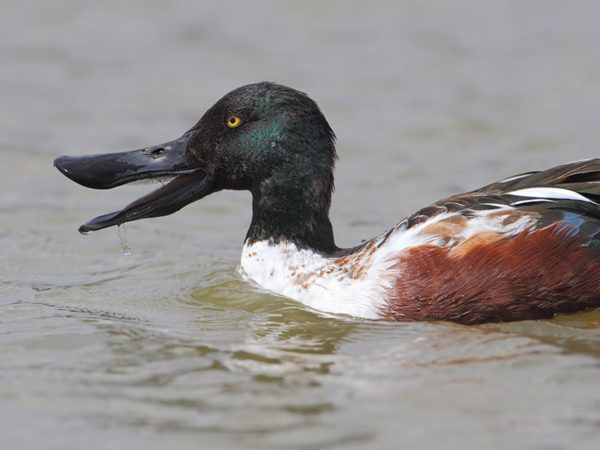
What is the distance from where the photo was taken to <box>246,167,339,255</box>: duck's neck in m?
6.98

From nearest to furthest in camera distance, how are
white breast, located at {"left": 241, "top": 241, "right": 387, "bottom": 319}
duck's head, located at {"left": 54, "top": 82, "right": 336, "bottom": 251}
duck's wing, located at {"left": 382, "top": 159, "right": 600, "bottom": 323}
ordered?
duck's wing, located at {"left": 382, "top": 159, "right": 600, "bottom": 323} < white breast, located at {"left": 241, "top": 241, "right": 387, "bottom": 319} < duck's head, located at {"left": 54, "top": 82, "right": 336, "bottom": 251}

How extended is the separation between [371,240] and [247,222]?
3075mm

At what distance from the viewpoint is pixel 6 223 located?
30.7 ft

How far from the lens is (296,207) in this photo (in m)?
7.03

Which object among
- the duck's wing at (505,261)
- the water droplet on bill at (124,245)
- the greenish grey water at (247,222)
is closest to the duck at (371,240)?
the duck's wing at (505,261)

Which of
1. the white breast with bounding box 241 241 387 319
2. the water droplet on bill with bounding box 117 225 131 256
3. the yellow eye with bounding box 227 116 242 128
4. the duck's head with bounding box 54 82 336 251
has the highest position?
the yellow eye with bounding box 227 116 242 128

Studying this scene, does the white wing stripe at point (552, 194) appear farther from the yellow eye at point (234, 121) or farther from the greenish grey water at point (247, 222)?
the yellow eye at point (234, 121)

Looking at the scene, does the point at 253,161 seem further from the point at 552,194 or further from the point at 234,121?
the point at 552,194

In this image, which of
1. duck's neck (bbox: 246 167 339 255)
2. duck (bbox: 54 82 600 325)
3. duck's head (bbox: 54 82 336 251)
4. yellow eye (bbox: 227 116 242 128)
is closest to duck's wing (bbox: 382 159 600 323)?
duck (bbox: 54 82 600 325)

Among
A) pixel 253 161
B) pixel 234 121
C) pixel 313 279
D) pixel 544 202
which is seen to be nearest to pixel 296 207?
pixel 253 161

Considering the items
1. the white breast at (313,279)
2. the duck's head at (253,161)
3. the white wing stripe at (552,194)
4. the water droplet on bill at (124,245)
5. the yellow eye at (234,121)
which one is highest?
the yellow eye at (234,121)

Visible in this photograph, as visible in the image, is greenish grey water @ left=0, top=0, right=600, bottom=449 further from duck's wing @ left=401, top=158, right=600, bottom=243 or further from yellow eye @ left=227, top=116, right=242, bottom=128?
yellow eye @ left=227, top=116, right=242, bottom=128

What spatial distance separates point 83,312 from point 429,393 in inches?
112

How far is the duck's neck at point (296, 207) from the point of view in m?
6.98
